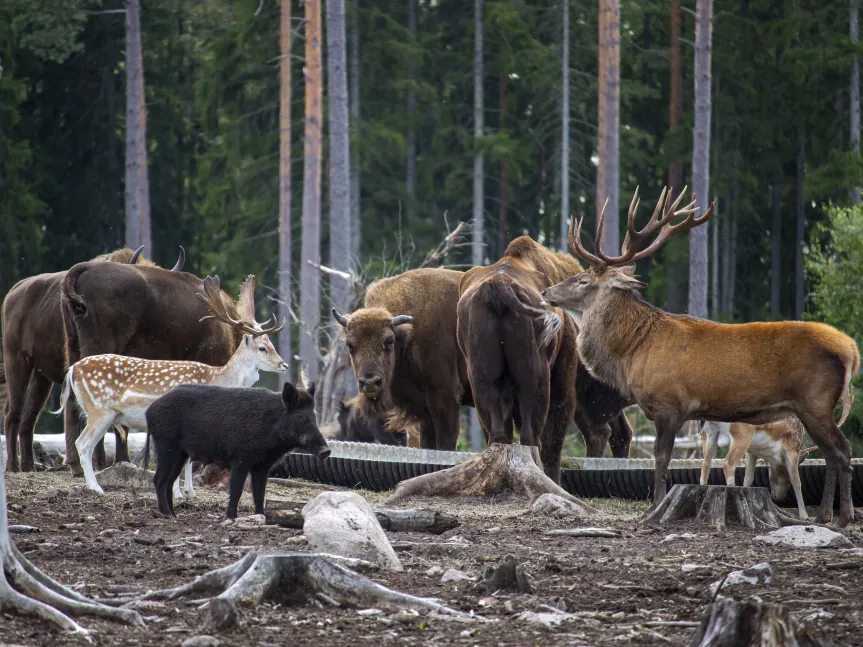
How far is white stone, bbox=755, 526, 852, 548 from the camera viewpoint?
26.9 feet

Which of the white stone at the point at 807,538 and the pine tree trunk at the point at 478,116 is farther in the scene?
the pine tree trunk at the point at 478,116

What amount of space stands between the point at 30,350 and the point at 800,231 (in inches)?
1002

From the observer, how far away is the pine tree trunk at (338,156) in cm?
2566

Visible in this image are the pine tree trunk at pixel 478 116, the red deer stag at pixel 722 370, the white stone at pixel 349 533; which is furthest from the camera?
the pine tree trunk at pixel 478 116

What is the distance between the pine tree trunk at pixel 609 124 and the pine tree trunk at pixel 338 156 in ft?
16.1

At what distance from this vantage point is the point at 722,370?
9648 mm

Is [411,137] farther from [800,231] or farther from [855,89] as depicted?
[855,89]

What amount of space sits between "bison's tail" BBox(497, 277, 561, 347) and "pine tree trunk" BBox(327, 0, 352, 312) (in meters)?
13.5

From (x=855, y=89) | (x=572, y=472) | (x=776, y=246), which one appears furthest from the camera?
(x=776, y=246)

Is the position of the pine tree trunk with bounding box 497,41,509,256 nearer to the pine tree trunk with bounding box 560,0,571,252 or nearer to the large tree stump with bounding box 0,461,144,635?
the pine tree trunk with bounding box 560,0,571,252

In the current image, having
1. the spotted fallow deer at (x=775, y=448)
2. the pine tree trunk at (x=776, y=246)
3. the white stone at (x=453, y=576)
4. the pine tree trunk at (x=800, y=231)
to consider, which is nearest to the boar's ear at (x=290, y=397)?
the white stone at (x=453, y=576)

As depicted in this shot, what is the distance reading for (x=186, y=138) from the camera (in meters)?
41.6

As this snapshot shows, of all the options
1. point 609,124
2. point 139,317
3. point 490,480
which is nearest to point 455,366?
point 490,480

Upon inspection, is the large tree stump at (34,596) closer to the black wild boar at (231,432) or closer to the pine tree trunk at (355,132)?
the black wild boar at (231,432)
